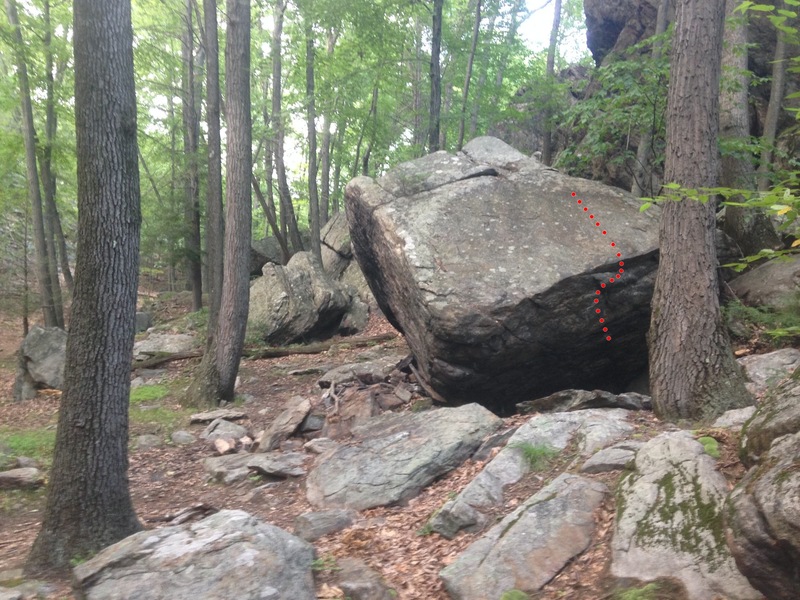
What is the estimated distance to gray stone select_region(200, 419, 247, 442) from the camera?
380 inches

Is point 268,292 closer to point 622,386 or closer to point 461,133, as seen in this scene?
point 461,133

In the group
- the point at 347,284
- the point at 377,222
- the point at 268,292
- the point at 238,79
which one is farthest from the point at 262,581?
the point at 347,284

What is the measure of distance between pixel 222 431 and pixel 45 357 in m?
6.42

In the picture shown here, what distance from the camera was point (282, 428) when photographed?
30.3ft

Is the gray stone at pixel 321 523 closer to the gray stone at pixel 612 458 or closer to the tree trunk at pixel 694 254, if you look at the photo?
the gray stone at pixel 612 458

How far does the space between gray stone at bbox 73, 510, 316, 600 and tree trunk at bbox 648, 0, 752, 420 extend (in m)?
4.17

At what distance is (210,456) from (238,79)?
6.72m

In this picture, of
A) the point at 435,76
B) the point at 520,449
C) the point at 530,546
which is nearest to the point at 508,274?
the point at 520,449

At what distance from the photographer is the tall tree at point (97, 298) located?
17.4 ft

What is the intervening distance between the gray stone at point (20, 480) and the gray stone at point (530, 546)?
5.50m

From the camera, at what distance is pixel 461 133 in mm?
20312

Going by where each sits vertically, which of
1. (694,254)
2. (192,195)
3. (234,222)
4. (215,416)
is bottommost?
(215,416)

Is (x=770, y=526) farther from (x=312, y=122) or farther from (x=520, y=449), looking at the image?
(x=312, y=122)

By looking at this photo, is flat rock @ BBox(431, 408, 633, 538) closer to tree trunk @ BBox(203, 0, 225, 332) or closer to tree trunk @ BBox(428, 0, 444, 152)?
tree trunk @ BBox(203, 0, 225, 332)
